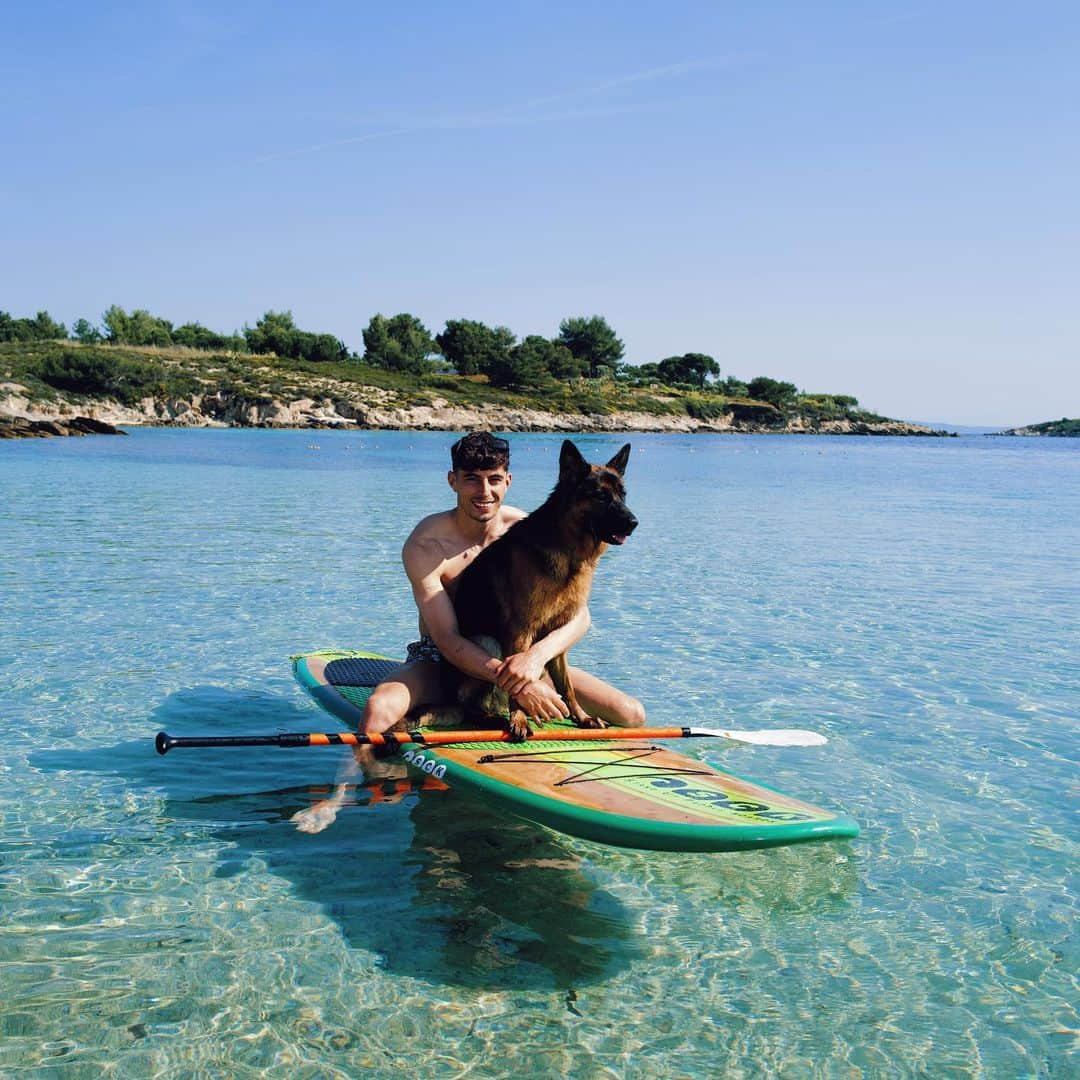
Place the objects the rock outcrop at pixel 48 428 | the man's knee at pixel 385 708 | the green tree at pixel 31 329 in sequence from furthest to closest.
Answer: the green tree at pixel 31 329 < the rock outcrop at pixel 48 428 < the man's knee at pixel 385 708

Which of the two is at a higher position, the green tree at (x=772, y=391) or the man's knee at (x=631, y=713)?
the green tree at (x=772, y=391)

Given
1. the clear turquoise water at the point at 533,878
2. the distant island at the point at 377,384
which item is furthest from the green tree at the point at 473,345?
the clear turquoise water at the point at 533,878

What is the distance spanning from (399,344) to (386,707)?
101m

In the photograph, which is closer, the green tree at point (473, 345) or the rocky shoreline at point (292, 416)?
the rocky shoreline at point (292, 416)

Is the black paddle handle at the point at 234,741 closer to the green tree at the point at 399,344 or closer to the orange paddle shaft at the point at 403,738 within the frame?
the orange paddle shaft at the point at 403,738

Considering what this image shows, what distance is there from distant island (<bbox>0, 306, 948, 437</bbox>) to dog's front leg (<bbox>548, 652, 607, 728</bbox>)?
175ft

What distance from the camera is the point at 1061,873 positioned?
520 centimetres

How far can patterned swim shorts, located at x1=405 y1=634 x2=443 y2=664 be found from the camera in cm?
589

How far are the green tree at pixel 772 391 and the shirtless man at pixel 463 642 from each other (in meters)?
127

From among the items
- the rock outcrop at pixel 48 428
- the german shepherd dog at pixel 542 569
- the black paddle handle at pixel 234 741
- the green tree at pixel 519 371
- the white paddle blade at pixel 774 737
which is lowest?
the rock outcrop at pixel 48 428

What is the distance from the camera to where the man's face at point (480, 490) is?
5.50 m

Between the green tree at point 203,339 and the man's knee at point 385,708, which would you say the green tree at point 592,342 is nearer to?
the green tree at point 203,339

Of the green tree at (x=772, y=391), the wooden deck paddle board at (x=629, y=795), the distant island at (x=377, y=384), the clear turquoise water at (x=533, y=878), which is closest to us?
the clear turquoise water at (x=533, y=878)

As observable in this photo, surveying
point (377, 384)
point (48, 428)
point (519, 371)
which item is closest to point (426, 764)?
point (48, 428)
